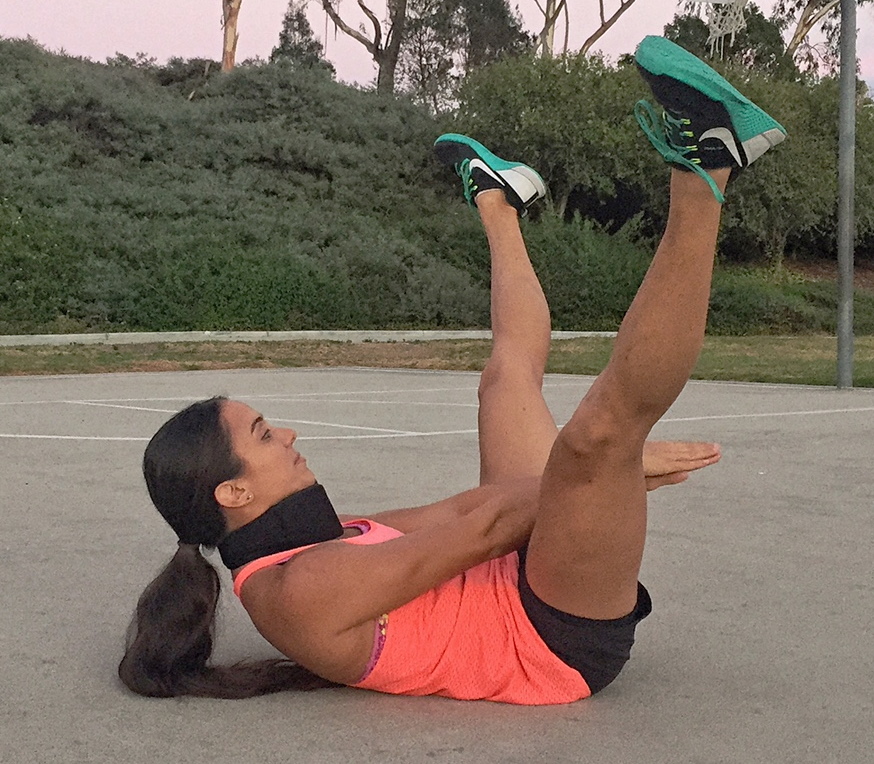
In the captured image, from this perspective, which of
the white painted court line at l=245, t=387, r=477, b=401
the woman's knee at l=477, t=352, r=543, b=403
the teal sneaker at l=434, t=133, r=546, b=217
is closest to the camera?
the woman's knee at l=477, t=352, r=543, b=403

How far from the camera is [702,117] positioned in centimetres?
261

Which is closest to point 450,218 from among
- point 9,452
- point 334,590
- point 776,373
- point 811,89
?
point 811,89

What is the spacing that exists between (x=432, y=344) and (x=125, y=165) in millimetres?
12166

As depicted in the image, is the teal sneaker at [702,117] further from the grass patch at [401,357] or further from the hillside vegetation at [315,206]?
the hillside vegetation at [315,206]

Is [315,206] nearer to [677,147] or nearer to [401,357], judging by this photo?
[401,357]

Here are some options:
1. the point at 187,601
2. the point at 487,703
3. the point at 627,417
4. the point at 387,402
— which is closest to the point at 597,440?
the point at 627,417

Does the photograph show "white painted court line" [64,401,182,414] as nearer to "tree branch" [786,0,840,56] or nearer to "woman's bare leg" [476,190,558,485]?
"woman's bare leg" [476,190,558,485]

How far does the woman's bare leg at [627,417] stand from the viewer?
2615 millimetres

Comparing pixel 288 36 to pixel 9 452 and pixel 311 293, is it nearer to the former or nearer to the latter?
pixel 311 293

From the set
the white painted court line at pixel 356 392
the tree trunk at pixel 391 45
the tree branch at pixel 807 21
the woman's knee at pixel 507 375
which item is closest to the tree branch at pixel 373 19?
the tree trunk at pixel 391 45

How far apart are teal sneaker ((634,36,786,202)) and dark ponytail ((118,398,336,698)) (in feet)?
4.08

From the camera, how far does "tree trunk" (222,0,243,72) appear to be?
36.5 meters

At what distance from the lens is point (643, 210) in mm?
33000

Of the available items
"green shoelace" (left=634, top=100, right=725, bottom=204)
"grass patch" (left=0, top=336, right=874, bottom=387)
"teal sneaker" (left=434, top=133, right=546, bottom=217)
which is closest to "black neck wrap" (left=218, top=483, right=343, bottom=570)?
"green shoelace" (left=634, top=100, right=725, bottom=204)
